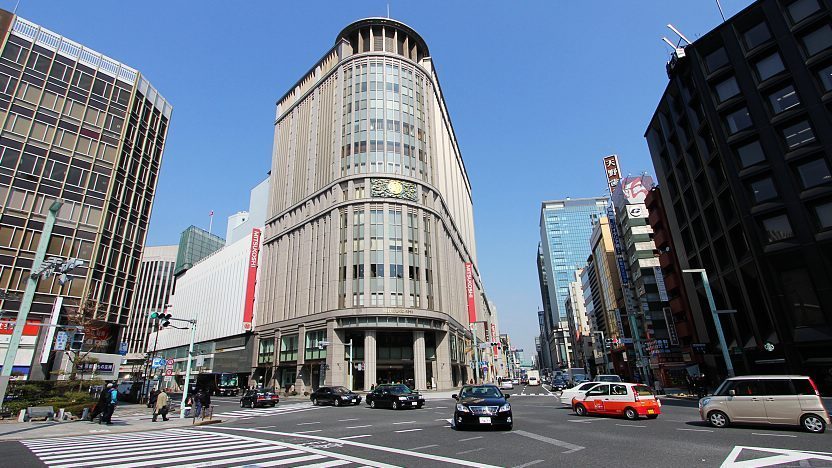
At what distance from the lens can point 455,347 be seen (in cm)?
5909

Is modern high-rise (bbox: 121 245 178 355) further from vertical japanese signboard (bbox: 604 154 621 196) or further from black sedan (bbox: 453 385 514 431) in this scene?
black sedan (bbox: 453 385 514 431)

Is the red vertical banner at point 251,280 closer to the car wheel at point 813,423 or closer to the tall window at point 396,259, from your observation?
the tall window at point 396,259

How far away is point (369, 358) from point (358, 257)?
12.5 metres

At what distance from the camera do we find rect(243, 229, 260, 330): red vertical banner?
6619 cm

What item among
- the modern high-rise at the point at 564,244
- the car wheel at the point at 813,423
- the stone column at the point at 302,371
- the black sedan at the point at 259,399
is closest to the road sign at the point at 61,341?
the black sedan at the point at 259,399

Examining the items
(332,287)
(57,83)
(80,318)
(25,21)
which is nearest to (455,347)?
(332,287)

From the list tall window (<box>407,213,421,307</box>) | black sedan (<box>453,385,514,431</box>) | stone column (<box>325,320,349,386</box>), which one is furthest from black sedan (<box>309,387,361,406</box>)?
black sedan (<box>453,385,514,431</box>)

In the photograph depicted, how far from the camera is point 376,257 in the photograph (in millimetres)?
50969

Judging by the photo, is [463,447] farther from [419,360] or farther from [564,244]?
[564,244]

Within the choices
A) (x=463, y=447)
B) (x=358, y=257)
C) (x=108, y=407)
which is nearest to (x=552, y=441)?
(x=463, y=447)

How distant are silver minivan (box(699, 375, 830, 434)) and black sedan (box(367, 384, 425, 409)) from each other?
16.5 metres

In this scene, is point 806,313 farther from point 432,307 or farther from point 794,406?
point 432,307

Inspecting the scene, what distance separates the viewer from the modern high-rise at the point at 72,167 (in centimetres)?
3659

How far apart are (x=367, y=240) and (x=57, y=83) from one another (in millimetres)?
36296
